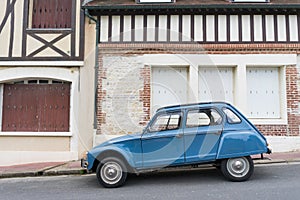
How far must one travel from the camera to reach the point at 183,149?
5188 millimetres

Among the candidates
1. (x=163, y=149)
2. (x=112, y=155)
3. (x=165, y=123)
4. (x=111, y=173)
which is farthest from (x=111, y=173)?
(x=165, y=123)

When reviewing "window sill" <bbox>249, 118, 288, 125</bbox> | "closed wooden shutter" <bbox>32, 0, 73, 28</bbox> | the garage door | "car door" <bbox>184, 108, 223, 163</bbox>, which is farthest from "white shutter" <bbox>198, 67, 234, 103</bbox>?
"closed wooden shutter" <bbox>32, 0, 73, 28</bbox>

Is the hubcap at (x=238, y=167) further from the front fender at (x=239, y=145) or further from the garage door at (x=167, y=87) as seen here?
the garage door at (x=167, y=87)

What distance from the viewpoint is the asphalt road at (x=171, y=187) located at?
464 centimetres

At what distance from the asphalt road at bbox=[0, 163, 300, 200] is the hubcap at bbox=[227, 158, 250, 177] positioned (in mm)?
206

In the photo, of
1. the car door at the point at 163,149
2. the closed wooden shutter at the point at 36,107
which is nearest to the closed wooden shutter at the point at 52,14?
the closed wooden shutter at the point at 36,107

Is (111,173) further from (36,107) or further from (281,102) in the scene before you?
(281,102)

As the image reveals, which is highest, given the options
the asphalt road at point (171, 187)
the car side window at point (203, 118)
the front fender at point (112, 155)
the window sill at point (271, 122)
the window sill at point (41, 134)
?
the car side window at point (203, 118)

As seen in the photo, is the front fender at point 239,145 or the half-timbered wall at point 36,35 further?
the half-timbered wall at point 36,35

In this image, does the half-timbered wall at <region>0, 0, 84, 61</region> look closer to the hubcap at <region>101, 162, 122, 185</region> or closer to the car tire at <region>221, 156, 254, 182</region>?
the hubcap at <region>101, 162, 122, 185</region>

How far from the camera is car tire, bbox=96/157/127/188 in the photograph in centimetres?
522

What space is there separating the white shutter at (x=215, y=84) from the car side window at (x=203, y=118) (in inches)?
123

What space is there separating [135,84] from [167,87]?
1.07m

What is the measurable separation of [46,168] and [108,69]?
11.5ft
